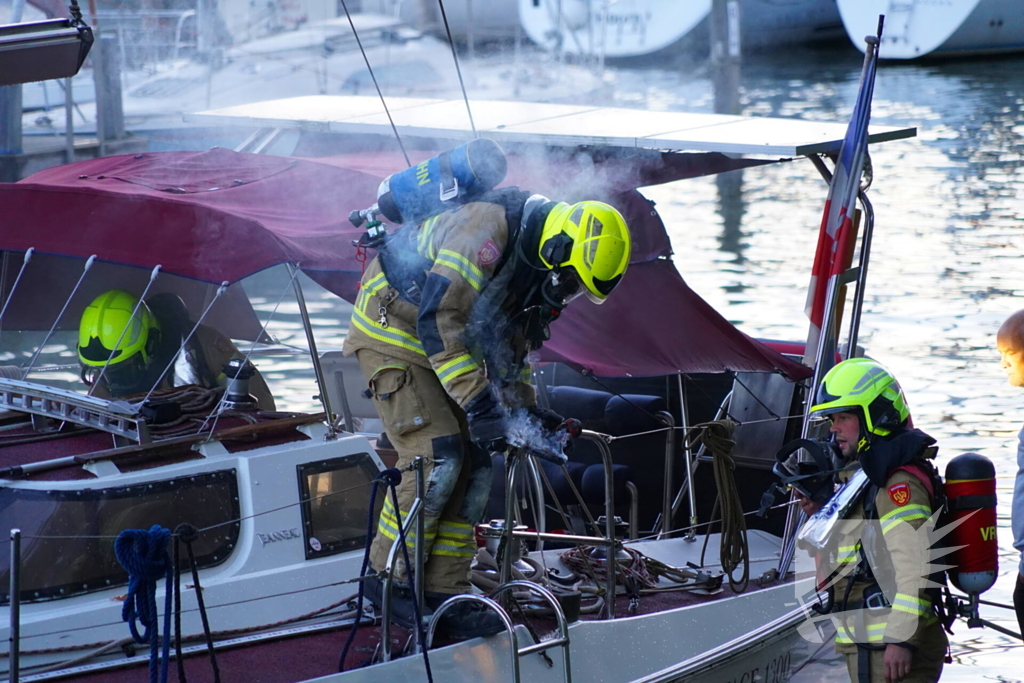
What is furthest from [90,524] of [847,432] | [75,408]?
[847,432]

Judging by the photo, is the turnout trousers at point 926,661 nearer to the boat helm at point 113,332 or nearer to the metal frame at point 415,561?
the metal frame at point 415,561

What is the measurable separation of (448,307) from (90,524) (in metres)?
1.55

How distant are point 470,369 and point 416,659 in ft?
3.51

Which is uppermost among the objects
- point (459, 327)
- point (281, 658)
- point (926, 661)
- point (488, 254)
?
point (488, 254)

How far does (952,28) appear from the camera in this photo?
104 feet

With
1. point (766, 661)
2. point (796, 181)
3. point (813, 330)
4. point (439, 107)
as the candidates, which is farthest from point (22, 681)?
point (796, 181)

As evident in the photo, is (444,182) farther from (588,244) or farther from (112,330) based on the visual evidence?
(112,330)

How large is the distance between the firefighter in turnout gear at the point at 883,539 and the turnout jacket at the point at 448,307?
1.27m

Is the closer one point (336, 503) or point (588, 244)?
point (588, 244)

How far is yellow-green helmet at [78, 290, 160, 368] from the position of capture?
18.2 ft

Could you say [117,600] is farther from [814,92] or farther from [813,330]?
[814,92]

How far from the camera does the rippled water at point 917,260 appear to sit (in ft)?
36.7

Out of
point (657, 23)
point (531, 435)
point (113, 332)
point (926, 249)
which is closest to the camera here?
point (531, 435)

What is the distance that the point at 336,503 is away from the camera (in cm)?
513
